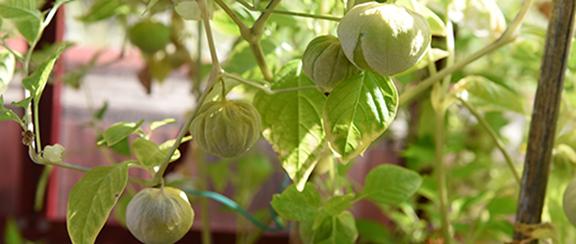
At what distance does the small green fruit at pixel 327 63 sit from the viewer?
0.62 feet

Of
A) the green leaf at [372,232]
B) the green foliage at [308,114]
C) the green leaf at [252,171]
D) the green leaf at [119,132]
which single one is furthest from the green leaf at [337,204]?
the green leaf at [252,171]

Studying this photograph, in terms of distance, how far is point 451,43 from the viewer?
0.31 m

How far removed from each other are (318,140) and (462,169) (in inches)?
12.1

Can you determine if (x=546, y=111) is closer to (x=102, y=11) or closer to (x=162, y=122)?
(x=162, y=122)

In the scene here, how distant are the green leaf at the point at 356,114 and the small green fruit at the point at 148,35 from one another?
330 millimetres

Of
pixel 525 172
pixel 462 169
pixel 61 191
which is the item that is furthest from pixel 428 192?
pixel 61 191

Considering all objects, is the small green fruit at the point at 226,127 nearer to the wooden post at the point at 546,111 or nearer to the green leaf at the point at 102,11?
the wooden post at the point at 546,111

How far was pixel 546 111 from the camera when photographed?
257 millimetres

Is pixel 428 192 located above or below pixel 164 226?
below

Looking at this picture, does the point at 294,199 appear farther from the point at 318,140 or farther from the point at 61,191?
the point at 61,191

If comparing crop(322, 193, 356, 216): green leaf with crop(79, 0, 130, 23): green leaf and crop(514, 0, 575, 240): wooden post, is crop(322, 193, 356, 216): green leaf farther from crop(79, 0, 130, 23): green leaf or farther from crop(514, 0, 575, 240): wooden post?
crop(79, 0, 130, 23): green leaf

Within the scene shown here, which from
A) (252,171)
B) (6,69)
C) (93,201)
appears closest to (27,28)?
(6,69)

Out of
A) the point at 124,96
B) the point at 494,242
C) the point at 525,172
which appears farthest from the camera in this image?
the point at 124,96

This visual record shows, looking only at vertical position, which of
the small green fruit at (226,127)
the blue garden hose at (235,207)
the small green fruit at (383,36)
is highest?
the small green fruit at (383,36)
